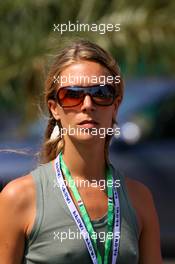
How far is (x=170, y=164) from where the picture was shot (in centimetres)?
793

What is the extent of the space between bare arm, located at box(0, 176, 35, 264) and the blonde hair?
0.25 metres

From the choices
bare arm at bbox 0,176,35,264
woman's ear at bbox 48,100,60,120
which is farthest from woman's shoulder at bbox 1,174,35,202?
woman's ear at bbox 48,100,60,120

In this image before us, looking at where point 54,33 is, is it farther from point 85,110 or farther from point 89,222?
point 89,222

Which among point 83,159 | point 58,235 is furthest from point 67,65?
point 58,235

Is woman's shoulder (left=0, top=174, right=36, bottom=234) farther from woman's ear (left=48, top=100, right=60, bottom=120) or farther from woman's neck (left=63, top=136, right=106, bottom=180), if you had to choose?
woman's ear (left=48, top=100, right=60, bottom=120)

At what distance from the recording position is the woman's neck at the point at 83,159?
2529 millimetres

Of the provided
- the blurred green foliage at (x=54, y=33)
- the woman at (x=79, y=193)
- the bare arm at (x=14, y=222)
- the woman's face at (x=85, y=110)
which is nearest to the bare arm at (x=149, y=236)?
the woman at (x=79, y=193)

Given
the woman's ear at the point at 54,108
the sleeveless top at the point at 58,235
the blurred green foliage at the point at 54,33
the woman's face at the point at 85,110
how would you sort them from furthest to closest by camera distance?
the blurred green foliage at the point at 54,33 → the woman's ear at the point at 54,108 → the woman's face at the point at 85,110 → the sleeveless top at the point at 58,235

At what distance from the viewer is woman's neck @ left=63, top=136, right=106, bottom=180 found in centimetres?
253

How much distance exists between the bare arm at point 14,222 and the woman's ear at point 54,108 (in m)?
0.28

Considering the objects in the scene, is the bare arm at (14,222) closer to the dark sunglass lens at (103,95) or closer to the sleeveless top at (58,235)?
the sleeveless top at (58,235)

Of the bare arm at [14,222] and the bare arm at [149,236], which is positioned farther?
the bare arm at [149,236]

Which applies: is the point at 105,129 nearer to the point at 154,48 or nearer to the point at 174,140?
the point at 154,48

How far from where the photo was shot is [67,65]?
258 centimetres
